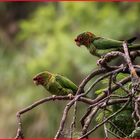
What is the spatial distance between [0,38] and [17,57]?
492mm

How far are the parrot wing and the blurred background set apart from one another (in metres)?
2.88

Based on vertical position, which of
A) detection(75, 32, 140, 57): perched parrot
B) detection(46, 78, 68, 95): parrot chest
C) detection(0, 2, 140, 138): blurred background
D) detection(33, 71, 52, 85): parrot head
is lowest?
detection(46, 78, 68, 95): parrot chest

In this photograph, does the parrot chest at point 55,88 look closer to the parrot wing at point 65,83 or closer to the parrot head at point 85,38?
the parrot wing at point 65,83

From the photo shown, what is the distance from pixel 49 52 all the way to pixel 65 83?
390 cm

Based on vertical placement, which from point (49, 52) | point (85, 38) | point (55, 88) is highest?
point (49, 52)

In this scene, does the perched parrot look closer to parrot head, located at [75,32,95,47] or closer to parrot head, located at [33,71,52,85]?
parrot head, located at [75,32,95,47]

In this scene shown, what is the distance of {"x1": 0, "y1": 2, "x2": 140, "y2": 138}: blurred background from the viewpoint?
504 centimetres

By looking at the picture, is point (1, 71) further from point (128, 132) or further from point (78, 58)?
point (128, 132)

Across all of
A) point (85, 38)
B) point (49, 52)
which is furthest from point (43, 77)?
point (49, 52)

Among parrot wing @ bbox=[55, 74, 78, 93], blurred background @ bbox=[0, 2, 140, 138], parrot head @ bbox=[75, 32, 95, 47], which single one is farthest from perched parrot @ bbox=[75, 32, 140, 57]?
blurred background @ bbox=[0, 2, 140, 138]

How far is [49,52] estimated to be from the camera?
550cm

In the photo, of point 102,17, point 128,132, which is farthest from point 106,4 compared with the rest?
point 128,132

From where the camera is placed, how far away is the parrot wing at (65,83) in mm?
1582

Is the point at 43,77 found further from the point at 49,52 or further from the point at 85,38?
the point at 49,52
